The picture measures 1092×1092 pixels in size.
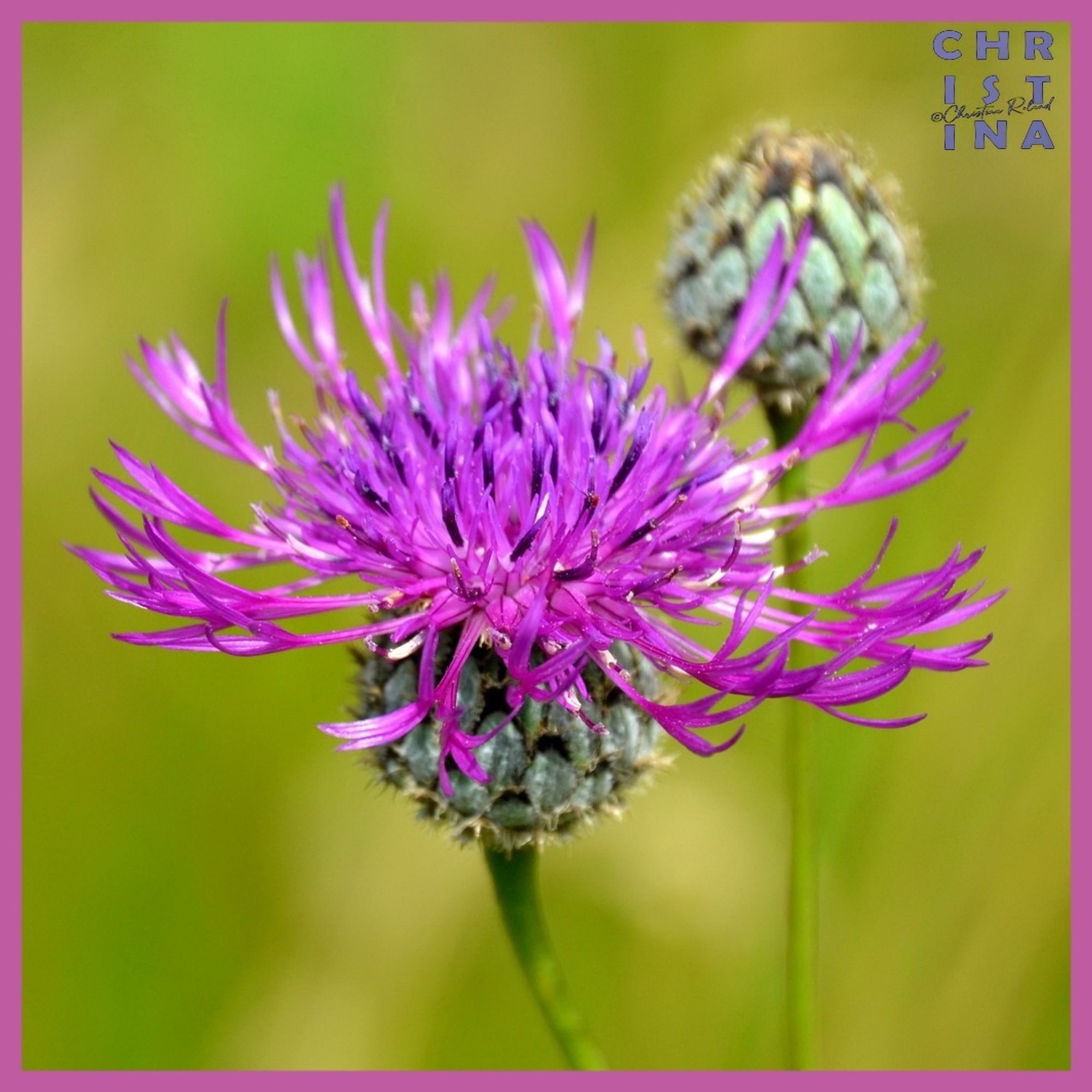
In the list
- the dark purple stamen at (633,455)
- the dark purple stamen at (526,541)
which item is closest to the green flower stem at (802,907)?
the dark purple stamen at (633,455)

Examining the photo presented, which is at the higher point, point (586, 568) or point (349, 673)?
point (586, 568)

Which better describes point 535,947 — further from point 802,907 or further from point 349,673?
point 349,673

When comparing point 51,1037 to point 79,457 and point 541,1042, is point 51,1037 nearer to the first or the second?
point 541,1042

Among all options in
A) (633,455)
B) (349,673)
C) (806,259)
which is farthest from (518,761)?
(349,673)

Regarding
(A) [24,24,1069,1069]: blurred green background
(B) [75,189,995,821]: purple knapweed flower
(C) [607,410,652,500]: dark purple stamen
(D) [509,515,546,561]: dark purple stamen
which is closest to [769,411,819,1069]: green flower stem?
(B) [75,189,995,821]: purple knapweed flower

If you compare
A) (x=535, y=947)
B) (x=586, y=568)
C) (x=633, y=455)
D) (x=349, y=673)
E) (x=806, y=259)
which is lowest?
(x=535, y=947)

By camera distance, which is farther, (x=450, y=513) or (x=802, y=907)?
(x=802, y=907)
